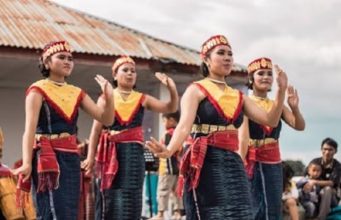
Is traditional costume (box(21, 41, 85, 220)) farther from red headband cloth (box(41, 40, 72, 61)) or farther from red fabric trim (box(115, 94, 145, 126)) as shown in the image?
red fabric trim (box(115, 94, 145, 126))

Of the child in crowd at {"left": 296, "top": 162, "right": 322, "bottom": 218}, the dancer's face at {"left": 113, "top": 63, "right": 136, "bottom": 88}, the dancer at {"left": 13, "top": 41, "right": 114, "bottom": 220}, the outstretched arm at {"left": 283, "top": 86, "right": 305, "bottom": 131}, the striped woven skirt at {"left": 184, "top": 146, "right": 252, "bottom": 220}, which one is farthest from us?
the child in crowd at {"left": 296, "top": 162, "right": 322, "bottom": 218}

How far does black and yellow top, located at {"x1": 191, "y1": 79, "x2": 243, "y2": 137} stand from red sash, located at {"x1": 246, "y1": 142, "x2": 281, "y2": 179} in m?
1.36

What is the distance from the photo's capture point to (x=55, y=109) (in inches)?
214

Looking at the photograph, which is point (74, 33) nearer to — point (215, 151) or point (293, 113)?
point (293, 113)

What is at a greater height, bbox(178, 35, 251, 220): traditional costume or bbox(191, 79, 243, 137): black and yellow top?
bbox(191, 79, 243, 137): black and yellow top

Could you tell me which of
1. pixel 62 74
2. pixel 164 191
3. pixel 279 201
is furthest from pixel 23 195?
pixel 164 191

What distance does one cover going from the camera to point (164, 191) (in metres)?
10.6

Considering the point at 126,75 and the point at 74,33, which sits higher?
the point at 74,33

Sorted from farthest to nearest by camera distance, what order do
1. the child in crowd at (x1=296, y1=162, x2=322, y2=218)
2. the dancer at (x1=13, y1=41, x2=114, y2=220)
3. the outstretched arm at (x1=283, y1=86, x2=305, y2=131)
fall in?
the child in crowd at (x1=296, y1=162, x2=322, y2=218)
the outstretched arm at (x1=283, y1=86, x2=305, y2=131)
the dancer at (x1=13, y1=41, x2=114, y2=220)

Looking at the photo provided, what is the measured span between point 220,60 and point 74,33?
29.1 feet

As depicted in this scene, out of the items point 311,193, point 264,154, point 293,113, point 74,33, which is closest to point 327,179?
point 311,193

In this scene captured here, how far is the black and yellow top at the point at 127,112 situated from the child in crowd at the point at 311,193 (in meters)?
3.78

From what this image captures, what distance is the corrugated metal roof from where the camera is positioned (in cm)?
1270

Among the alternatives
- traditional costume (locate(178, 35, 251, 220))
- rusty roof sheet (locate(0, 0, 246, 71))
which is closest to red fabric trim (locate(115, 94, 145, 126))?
traditional costume (locate(178, 35, 251, 220))
